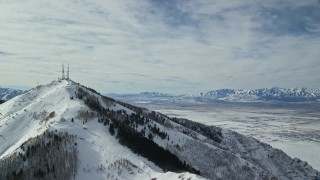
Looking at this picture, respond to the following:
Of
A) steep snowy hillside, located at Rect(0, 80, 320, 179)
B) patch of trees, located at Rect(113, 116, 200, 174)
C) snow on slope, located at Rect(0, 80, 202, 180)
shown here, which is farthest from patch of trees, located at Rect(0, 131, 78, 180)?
patch of trees, located at Rect(113, 116, 200, 174)

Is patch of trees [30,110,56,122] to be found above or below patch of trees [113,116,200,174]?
above

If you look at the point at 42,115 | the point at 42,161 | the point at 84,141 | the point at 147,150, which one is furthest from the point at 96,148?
the point at 42,115

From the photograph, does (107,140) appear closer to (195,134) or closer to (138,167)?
(138,167)

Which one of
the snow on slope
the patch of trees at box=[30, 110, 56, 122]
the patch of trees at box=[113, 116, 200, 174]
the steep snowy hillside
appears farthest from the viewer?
the patch of trees at box=[30, 110, 56, 122]

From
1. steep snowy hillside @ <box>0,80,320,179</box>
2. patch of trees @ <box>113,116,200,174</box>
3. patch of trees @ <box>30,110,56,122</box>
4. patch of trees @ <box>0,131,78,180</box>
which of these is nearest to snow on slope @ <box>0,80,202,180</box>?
steep snowy hillside @ <box>0,80,320,179</box>

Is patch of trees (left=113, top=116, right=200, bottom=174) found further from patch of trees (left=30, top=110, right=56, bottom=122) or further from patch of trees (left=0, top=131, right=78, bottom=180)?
patch of trees (left=30, top=110, right=56, bottom=122)

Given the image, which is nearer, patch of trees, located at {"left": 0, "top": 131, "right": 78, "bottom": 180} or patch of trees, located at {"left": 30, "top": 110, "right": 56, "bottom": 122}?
patch of trees, located at {"left": 0, "top": 131, "right": 78, "bottom": 180}

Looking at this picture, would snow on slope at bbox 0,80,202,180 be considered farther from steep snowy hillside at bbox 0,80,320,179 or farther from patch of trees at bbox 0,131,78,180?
patch of trees at bbox 0,131,78,180

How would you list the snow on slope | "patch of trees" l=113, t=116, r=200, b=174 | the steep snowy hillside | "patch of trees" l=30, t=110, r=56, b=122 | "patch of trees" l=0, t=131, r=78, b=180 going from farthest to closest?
"patch of trees" l=30, t=110, r=56, b=122 → "patch of trees" l=113, t=116, r=200, b=174 → the steep snowy hillside → "patch of trees" l=0, t=131, r=78, b=180 → the snow on slope

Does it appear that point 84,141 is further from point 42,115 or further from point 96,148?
point 42,115
